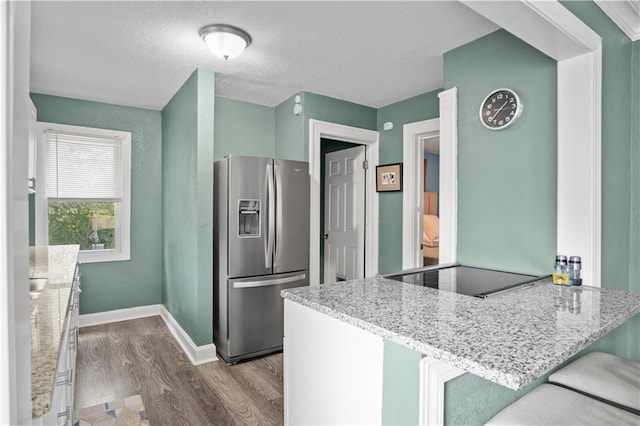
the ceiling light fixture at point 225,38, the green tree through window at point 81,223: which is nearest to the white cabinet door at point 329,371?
the ceiling light fixture at point 225,38

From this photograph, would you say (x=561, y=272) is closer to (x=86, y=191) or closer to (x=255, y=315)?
(x=255, y=315)

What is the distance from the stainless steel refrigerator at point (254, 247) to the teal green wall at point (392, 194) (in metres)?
1.06

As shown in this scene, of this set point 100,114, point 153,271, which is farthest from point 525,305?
point 100,114

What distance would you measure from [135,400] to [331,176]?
3.21 meters

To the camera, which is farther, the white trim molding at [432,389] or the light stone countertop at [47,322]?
the white trim molding at [432,389]

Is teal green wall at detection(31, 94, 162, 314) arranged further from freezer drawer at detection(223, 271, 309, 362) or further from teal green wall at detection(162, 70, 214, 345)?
freezer drawer at detection(223, 271, 309, 362)

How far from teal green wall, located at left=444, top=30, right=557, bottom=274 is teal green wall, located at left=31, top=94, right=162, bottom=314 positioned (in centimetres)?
333

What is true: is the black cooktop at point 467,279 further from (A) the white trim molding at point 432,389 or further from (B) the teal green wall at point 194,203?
(B) the teal green wall at point 194,203

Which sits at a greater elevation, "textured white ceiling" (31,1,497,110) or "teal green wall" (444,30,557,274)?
"textured white ceiling" (31,1,497,110)

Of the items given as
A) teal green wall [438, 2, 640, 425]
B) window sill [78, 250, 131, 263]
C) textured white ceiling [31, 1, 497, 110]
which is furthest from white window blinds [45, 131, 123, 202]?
teal green wall [438, 2, 640, 425]

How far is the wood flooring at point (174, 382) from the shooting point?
233 cm

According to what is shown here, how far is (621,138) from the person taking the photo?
6.65ft

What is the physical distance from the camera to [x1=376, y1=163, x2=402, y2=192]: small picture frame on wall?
3844 millimetres

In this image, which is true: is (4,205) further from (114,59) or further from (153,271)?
(153,271)
